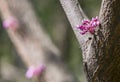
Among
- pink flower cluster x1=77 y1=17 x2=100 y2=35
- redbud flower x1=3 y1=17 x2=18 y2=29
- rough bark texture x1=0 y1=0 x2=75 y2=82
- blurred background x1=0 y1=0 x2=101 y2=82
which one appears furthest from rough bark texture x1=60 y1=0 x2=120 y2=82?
blurred background x1=0 y1=0 x2=101 y2=82

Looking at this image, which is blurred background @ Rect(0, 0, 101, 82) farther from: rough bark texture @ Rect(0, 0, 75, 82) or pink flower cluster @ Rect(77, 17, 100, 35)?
pink flower cluster @ Rect(77, 17, 100, 35)

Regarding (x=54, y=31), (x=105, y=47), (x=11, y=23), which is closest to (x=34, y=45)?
(x=11, y=23)

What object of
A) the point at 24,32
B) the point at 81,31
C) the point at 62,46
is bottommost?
the point at 62,46

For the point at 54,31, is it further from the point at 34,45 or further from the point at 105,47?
the point at 105,47

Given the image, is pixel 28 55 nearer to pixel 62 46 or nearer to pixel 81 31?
pixel 81 31

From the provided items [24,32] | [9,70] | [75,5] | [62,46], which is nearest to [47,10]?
[62,46]

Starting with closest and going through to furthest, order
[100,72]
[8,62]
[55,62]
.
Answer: [100,72]
[55,62]
[8,62]
